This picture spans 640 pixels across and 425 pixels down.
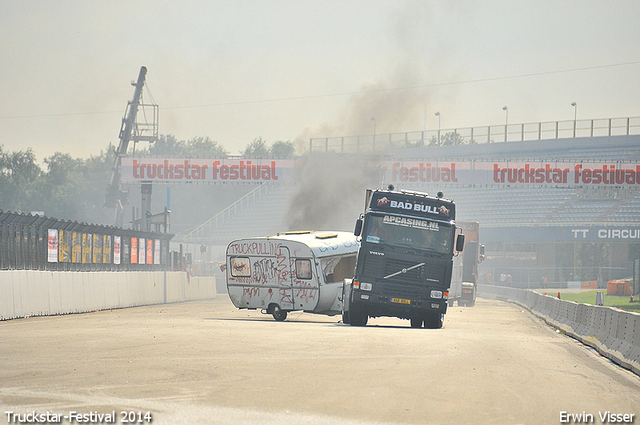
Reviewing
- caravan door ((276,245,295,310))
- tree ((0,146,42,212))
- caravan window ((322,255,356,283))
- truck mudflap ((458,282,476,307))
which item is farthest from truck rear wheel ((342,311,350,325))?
tree ((0,146,42,212))

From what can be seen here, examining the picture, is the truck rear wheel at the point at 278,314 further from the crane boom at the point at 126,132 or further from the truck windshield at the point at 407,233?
the crane boom at the point at 126,132

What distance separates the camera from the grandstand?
7175 cm

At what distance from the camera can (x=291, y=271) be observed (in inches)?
993

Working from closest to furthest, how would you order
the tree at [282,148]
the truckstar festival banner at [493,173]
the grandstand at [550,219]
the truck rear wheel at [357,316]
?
1. the truck rear wheel at [357,316]
2. the truckstar festival banner at [493,173]
3. the grandstand at [550,219]
4. the tree at [282,148]

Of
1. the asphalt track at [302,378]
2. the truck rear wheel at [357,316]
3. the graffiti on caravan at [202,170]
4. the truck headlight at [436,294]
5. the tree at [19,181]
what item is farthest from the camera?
the tree at [19,181]

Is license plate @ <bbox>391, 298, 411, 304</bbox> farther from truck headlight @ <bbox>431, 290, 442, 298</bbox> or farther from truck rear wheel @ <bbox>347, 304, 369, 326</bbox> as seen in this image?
truck rear wheel @ <bbox>347, 304, 369, 326</bbox>

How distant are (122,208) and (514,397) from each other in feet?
196

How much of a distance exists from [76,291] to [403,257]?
462 inches

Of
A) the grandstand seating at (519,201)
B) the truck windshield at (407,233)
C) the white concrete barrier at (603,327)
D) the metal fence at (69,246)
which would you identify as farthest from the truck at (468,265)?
the truck windshield at (407,233)

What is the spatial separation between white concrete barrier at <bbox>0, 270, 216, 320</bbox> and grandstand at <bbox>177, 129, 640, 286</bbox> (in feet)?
101

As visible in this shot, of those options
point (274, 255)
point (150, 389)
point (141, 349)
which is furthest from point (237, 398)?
point (274, 255)

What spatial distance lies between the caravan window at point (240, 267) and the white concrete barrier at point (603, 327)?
30.7 feet

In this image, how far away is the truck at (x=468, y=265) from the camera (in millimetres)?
45219

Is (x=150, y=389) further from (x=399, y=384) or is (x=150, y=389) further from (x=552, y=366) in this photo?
(x=552, y=366)
